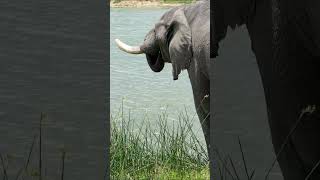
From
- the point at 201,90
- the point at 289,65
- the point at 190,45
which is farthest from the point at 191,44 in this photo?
the point at 289,65

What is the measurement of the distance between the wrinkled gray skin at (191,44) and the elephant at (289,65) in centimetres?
217

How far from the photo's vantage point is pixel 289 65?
65.2 inches

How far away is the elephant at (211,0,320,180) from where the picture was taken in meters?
1.62

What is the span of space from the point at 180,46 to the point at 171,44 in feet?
0.27

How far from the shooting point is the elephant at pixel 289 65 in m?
1.62

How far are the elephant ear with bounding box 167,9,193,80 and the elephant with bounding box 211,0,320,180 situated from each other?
2.47 m

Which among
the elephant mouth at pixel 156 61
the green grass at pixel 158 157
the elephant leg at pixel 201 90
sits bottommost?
the green grass at pixel 158 157

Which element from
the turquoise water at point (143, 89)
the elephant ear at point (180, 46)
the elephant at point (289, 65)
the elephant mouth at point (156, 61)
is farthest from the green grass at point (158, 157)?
the elephant at point (289, 65)

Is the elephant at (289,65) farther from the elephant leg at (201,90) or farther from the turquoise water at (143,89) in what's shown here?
the turquoise water at (143,89)

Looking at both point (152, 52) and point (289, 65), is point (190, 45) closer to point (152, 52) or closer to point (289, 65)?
point (152, 52)
